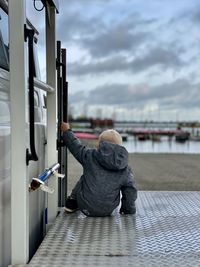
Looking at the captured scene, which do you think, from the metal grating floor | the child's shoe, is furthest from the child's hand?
the metal grating floor

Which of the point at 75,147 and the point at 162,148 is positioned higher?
the point at 75,147

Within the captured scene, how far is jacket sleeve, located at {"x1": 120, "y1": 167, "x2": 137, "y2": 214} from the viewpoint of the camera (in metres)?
3.67

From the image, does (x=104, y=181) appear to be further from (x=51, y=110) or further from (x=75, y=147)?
(x=51, y=110)

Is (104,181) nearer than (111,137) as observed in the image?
Yes

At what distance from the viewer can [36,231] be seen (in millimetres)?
3369

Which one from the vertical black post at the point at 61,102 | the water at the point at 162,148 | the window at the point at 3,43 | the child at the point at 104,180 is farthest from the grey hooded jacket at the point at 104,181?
the water at the point at 162,148

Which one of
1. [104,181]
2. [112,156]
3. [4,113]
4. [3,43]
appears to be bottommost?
[104,181]

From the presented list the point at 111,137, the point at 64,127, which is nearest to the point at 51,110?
the point at 64,127

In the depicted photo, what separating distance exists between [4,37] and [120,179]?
4.53ft

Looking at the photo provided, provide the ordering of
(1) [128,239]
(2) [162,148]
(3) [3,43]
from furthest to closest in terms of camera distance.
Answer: (2) [162,148] → (3) [3,43] → (1) [128,239]

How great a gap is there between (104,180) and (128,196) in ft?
0.86

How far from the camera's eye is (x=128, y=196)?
3697 mm

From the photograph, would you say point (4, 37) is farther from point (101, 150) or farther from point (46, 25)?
point (101, 150)

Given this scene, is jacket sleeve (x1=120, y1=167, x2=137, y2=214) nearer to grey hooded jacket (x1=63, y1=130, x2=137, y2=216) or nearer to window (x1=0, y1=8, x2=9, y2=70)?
grey hooded jacket (x1=63, y1=130, x2=137, y2=216)
